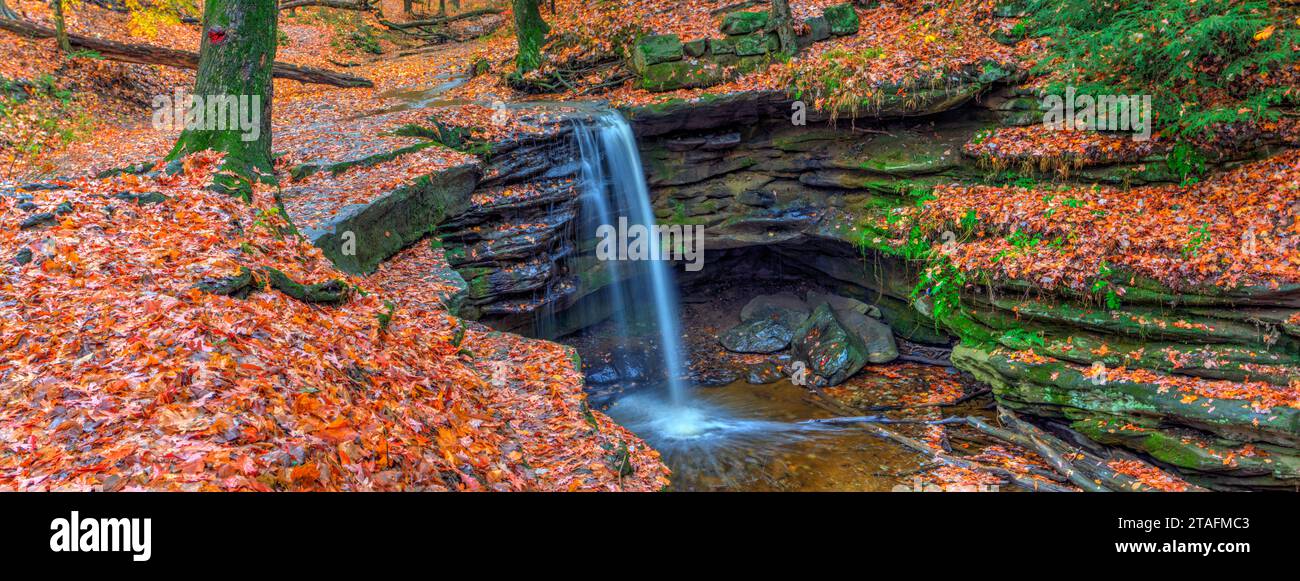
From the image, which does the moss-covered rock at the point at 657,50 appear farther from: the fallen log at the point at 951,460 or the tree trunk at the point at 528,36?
the fallen log at the point at 951,460

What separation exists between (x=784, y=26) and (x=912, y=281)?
5652 millimetres

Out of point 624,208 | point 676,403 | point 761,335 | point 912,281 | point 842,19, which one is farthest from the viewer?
point 842,19

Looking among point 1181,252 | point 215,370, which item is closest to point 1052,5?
point 1181,252

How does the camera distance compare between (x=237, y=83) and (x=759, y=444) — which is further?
(x=759, y=444)

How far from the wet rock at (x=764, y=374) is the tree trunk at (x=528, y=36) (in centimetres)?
895

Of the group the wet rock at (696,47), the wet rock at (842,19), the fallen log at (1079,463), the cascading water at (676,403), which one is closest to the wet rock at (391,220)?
the cascading water at (676,403)

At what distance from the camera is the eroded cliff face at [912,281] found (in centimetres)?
702

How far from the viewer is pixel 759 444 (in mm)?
8562

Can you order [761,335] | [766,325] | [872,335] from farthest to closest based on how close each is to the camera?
1. [766,325]
2. [761,335]
3. [872,335]

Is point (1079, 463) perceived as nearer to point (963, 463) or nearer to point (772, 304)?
point (963, 463)

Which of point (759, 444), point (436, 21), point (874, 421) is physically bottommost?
point (759, 444)

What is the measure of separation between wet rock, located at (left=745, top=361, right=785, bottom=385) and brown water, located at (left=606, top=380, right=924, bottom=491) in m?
0.23

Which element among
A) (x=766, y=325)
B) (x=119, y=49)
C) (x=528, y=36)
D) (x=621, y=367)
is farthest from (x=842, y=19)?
(x=119, y=49)
